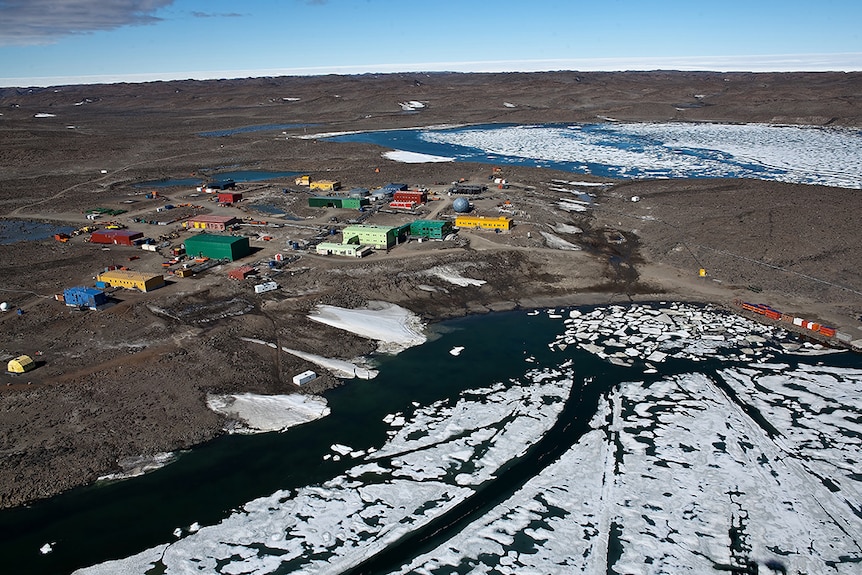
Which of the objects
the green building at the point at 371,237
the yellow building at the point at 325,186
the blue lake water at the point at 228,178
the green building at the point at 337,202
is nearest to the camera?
the green building at the point at 371,237

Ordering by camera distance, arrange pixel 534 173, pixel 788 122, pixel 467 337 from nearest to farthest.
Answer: pixel 467 337, pixel 534 173, pixel 788 122

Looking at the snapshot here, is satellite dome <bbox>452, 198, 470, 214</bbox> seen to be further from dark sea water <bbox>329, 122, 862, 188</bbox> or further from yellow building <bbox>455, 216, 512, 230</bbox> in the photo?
dark sea water <bbox>329, 122, 862, 188</bbox>

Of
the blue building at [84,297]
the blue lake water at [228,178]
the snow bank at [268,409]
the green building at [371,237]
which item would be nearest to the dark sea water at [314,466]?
the snow bank at [268,409]

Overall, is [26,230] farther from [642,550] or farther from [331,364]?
[642,550]

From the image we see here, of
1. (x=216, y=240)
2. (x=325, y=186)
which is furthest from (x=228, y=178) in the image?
(x=216, y=240)

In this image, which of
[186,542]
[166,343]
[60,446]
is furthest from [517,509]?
[166,343]

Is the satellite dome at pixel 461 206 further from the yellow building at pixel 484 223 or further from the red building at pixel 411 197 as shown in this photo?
the red building at pixel 411 197
